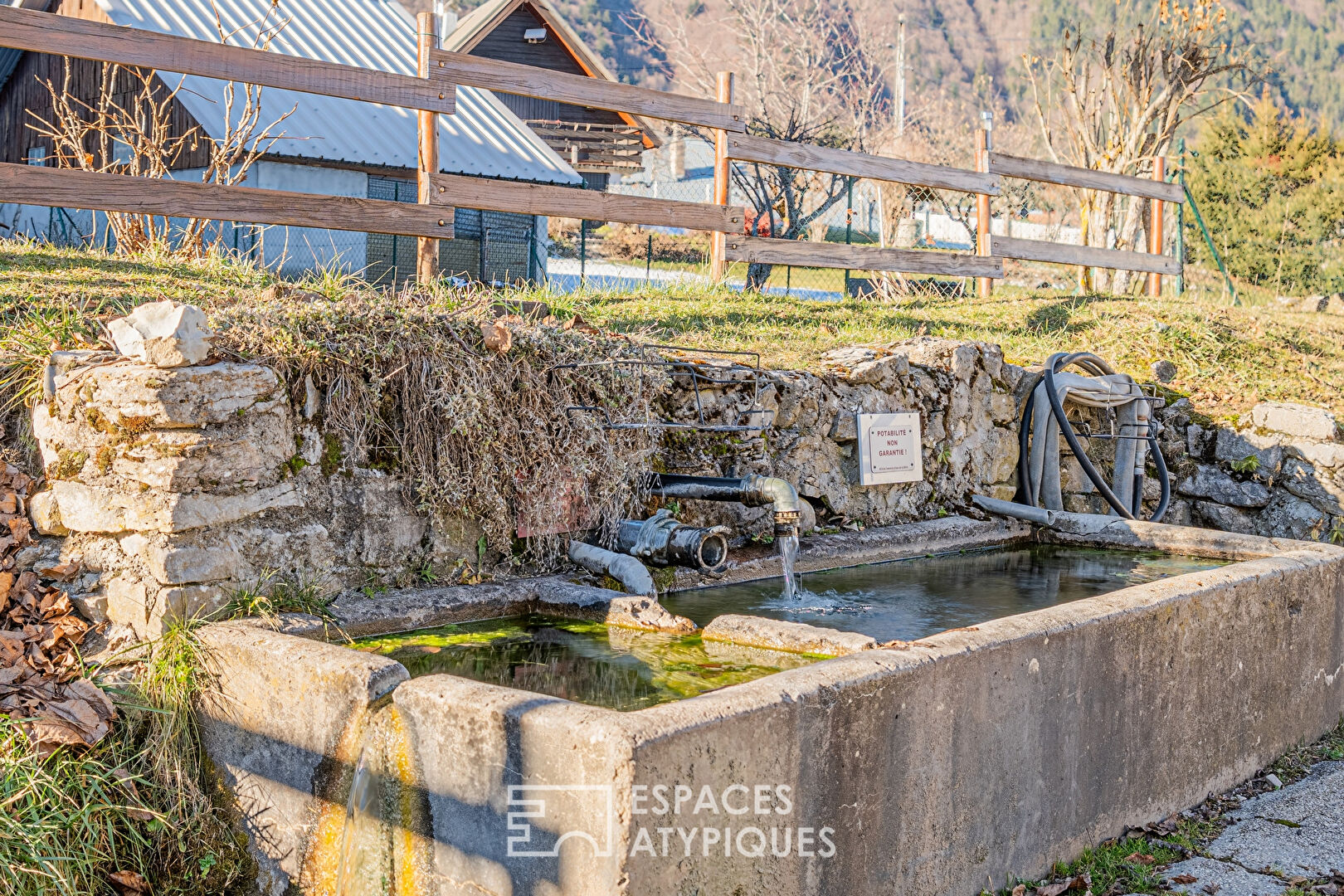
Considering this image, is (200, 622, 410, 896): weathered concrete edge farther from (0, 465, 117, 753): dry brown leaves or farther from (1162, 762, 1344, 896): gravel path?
(1162, 762, 1344, 896): gravel path

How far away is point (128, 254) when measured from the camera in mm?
6594

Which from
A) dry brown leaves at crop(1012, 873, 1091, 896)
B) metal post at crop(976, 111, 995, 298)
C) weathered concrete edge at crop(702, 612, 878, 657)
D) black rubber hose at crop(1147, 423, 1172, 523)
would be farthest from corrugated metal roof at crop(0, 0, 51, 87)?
dry brown leaves at crop(1012, 873, 1091, 896)

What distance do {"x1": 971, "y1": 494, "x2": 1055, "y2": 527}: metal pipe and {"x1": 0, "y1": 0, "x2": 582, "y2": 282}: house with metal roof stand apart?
594 centimetres

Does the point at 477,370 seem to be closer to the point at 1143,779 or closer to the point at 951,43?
the point at 1143,779

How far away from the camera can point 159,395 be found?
3.75 metres

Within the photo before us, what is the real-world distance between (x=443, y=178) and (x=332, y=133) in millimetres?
7982

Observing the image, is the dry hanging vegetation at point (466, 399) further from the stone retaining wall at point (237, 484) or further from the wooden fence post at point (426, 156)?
the wooden fence post at point (426, 156)

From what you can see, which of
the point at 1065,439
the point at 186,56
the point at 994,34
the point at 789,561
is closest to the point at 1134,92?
the point at 1065,439

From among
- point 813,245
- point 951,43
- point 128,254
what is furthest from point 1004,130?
point 128,254

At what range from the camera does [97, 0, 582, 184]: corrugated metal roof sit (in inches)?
528

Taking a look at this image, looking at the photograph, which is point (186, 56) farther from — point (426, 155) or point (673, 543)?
point (673, 543)

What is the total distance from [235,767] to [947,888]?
2103mm

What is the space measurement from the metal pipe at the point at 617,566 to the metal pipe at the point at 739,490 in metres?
0.49

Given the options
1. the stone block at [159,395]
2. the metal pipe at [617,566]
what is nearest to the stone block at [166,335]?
the stone block at [159,395]
